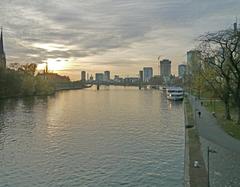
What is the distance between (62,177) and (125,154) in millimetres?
6981

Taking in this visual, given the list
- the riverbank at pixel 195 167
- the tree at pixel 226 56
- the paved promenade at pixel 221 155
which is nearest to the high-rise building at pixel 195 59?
the tree at pixel 226 56

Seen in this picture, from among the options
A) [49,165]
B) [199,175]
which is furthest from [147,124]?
[199,175]

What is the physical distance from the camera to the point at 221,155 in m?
23.7

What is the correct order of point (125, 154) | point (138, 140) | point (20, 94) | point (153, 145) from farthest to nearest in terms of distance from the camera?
1. point (20, 94)
2. point (138, 140)
3. point (153, 145)
4. point (125, 154)

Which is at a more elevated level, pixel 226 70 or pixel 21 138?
pixel 226 70

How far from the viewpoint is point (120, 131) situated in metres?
39.6

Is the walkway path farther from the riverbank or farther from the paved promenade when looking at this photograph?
the riverbank

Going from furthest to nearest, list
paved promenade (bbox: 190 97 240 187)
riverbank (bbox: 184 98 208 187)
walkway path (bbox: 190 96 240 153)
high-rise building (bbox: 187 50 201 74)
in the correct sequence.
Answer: high-rise building (bbox: 187 50 201 74), walkway path (bbox: 190 96 240 153), paved promenade (bbox: 190 97 240 187), riverbank (bbox: 184 98 208 187)

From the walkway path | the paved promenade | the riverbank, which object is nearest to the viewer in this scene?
the riverbank

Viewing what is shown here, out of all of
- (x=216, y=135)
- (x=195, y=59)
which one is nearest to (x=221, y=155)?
(x=216, y=135)

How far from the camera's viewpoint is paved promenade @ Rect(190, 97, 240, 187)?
1830 cm

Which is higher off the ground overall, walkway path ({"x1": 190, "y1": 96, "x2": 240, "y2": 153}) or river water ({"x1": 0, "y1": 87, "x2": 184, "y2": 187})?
walkway path ({"x1": 190, "y1": 96, "x2": 240, "y2": 153})

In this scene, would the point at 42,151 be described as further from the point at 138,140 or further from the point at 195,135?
the point at 195,135

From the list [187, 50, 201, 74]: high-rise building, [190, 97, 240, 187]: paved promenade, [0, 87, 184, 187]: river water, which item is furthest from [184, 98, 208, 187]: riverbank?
[187, 50, 201, 74]: high-rise building
